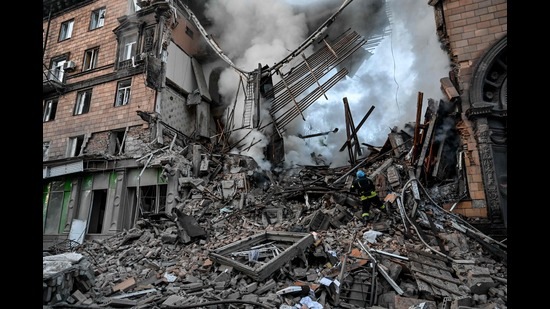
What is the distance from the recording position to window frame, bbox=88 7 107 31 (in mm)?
17472

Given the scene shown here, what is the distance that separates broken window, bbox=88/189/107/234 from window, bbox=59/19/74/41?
11202 millimetres

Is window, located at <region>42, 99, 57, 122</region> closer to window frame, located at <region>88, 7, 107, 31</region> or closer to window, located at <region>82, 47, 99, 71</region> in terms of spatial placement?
window, located at <region>82, 47, 99, 71</region>

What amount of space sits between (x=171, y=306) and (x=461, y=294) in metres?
4.95

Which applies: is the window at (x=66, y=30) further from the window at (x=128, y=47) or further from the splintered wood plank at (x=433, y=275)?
the splintered wood plank at (x=433, y=275)

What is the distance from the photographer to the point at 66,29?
18.6 metres

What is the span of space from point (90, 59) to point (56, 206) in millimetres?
8749

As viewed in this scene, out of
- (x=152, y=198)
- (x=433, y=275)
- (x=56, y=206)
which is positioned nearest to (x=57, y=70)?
(x=56, y=206)

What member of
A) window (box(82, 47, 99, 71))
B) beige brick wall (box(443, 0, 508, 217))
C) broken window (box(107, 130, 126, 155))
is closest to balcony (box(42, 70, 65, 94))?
window (box(82, 47, 99, 71))

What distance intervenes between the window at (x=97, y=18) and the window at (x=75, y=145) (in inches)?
277

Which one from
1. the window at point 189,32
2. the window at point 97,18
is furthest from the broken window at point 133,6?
the window at point 189,32
